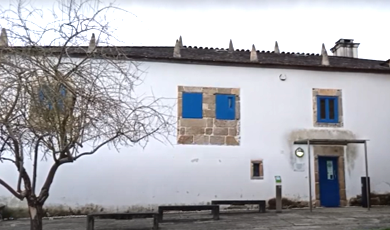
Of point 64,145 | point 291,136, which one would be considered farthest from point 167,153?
point 64,145

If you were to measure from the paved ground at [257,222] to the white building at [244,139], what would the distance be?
1.09 metres

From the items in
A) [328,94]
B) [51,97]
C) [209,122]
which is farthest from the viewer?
[328,94]

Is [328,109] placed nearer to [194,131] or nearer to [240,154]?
[240,154]

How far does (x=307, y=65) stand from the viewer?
1323cm

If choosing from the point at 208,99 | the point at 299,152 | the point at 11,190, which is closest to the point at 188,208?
the point at 208,99

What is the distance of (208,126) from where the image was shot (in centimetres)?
1272

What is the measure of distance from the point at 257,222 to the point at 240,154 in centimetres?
325

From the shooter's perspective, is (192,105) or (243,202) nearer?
(243,202)

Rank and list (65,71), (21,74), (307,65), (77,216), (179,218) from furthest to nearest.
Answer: (307,65) < (77,216) < (179,218) < (65,71) < (21,74)

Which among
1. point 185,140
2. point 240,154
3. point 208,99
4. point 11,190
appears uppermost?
point 208,99

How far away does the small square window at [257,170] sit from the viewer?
1259 cm

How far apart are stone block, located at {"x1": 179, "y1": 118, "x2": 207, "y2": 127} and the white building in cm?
3

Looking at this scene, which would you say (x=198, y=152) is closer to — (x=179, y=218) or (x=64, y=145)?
(x=179, y=218)

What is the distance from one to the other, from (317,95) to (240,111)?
111 inches
